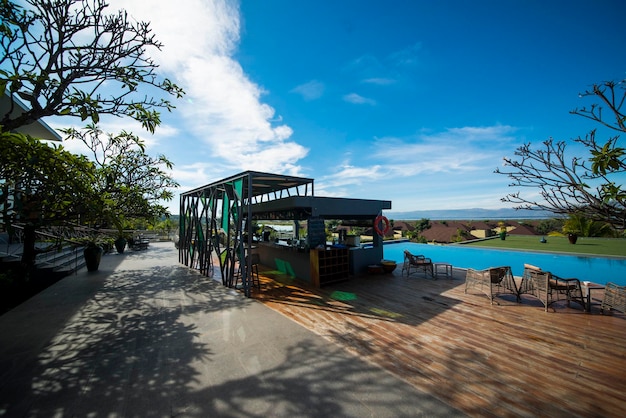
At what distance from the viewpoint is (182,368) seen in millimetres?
3219

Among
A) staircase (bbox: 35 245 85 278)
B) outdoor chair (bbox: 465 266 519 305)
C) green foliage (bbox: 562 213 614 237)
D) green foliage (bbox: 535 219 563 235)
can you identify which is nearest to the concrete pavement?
staircase (bbox: 35 245 85 278)

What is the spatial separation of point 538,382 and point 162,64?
7477 mm

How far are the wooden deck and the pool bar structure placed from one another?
58.9 inches

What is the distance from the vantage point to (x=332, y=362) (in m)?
3.31

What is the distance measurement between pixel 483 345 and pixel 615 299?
11.6 feet

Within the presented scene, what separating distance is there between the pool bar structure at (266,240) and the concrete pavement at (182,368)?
2207 mm

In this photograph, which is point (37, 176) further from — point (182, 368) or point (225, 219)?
point (225, 219)

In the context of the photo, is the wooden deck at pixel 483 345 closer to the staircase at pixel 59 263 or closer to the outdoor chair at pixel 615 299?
the outdoor chair at pixel 615 299

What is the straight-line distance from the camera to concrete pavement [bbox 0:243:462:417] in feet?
8.18

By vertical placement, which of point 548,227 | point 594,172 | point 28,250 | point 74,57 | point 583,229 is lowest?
point 548,227

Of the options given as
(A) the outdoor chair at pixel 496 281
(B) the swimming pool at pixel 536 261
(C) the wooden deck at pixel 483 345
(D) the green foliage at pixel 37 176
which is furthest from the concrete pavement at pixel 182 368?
(B) the swimming pool at pixel 536 261

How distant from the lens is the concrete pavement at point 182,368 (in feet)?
8.18

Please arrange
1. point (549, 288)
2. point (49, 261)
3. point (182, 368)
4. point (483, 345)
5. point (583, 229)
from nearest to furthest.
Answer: point (182, 368), point (483, 345), point (549, 288), point (49, 261), point (583, 229)

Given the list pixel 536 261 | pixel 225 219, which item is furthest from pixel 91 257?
pixel 536 261
